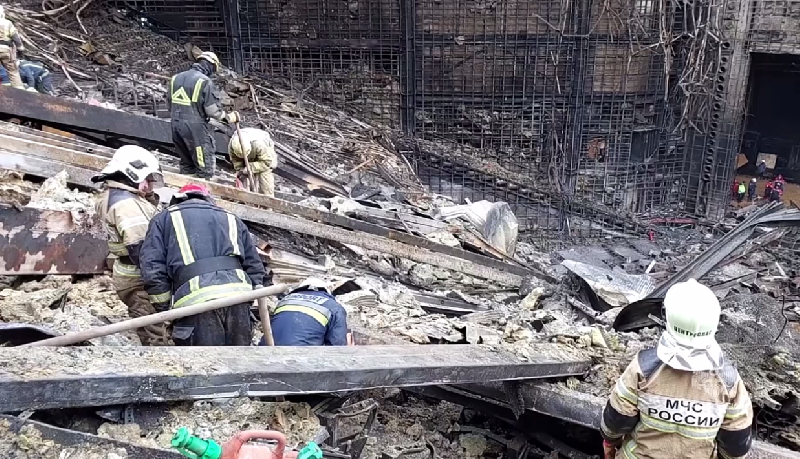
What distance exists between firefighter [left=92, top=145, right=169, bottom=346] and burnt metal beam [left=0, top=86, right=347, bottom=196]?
307 centimetres

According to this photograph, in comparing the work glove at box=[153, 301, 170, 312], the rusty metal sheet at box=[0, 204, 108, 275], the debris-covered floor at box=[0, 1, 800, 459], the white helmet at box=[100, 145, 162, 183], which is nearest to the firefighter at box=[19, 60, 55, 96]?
the debris-covered floor at box=[0, 1, 800, 459]

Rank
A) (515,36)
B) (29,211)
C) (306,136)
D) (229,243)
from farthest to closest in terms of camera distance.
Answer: (515,36) < (306,136) < (29,211) < (229,243)

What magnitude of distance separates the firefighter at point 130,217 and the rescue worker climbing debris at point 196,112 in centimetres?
257

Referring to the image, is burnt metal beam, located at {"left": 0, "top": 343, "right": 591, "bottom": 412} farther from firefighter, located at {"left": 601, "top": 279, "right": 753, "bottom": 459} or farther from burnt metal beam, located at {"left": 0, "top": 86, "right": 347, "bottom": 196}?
burnt metal beam, located at {"left": 0, "top": 86, "right": 347, "bottom": 196}

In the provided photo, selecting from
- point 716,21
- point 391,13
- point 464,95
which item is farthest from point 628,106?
point 391,13

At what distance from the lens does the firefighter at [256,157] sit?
6.44 metres

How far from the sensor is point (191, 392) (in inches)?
90.1

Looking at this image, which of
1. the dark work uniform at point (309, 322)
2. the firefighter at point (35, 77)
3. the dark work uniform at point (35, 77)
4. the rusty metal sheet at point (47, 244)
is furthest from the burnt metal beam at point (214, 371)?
the dark work uniform at point (35, 77)

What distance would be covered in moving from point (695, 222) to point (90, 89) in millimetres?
10676

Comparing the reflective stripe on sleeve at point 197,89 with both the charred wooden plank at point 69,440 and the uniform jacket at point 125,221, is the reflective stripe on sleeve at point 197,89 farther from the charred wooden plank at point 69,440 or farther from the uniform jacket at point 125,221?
the charred wooden plank at point 69,440

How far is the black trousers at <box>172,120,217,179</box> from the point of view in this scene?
6355 millimetres

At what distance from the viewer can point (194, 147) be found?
253 inches

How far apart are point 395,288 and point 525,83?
757 centimetres

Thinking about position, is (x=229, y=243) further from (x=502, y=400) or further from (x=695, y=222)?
(x=695, y=222)
